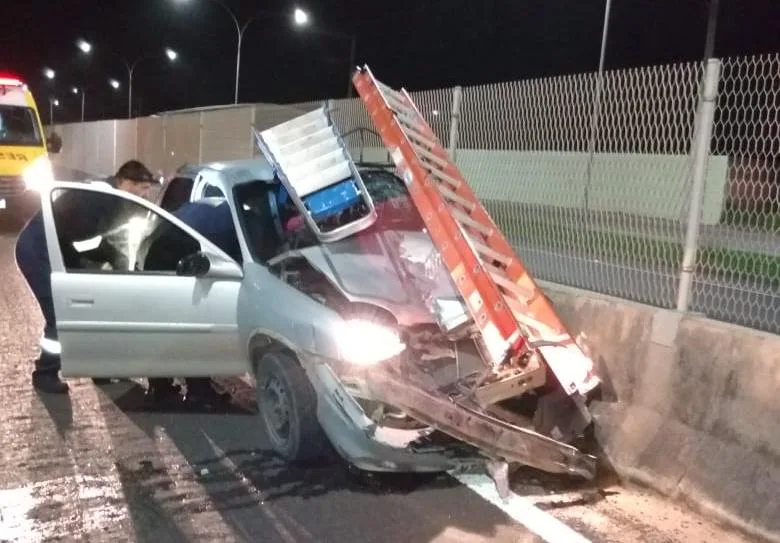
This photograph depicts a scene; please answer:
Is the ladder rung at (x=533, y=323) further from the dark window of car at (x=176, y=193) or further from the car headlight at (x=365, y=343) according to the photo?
the dark window of car at (x=176, y=193)

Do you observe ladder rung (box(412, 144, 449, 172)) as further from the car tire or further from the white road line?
the white road line

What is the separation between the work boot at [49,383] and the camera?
6.30 m

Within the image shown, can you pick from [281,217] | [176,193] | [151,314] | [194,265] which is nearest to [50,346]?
[151,314]

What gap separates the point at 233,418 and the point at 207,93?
80.1m

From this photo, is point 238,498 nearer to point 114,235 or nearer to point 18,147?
point 114,235

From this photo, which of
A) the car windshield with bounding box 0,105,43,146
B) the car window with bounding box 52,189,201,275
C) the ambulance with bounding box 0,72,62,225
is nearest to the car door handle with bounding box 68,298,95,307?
the car window with bounding box 52,189,201,275

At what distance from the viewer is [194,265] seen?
18.1 feet

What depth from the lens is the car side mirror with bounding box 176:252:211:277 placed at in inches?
216

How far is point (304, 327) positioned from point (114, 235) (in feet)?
6.84

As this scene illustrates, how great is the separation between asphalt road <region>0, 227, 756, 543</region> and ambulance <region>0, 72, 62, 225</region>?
1192cm

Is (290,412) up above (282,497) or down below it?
above

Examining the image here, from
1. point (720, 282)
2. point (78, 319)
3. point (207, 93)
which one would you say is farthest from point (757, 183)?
point (207, 93)

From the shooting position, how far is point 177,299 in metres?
5.62

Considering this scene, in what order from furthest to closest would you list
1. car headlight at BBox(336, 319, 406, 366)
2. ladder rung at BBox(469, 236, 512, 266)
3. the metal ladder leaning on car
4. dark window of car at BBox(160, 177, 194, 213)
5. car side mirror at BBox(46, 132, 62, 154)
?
car side mirror at BBox(46, 132, 62, 154)
dark window of car at BBox(160, 177, 194, 213)
ladder rung at BBox(469, 236, 512, 266)
the metal ladder leaning on car
car headlight at BBox(336, 319, 406, 366)
